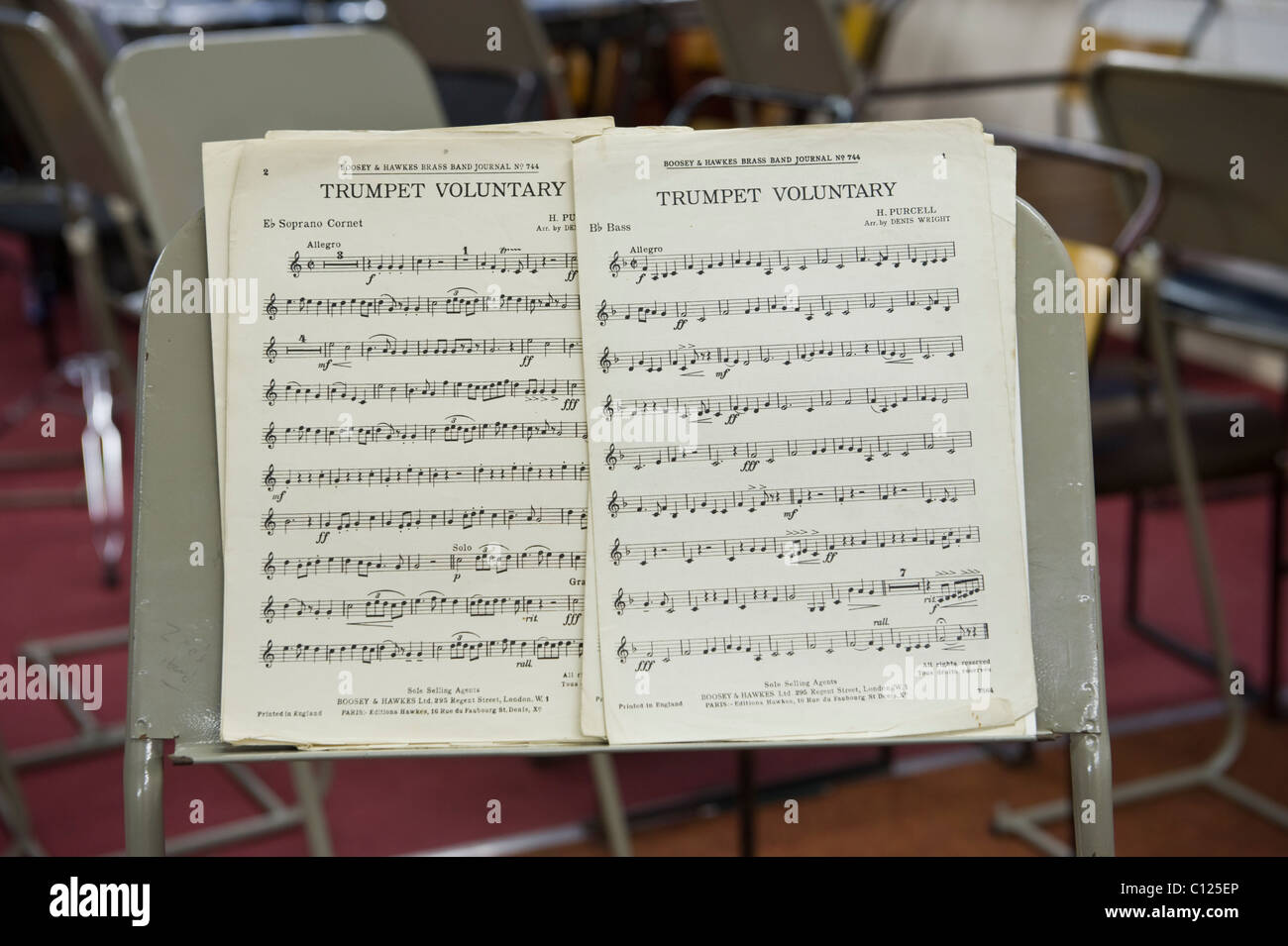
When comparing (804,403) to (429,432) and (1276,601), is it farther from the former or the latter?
(1276,601)

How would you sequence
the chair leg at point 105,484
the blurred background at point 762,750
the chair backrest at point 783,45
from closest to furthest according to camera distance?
the blurred background at point 762,750
the chair backrest at point 783,45
the chair leg at point 105,484

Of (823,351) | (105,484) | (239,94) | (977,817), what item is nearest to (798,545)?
(823,351)

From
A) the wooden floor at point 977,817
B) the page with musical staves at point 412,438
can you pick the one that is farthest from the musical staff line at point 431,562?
the wooden floor at point 977,817

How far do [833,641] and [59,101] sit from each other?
2.11 metres

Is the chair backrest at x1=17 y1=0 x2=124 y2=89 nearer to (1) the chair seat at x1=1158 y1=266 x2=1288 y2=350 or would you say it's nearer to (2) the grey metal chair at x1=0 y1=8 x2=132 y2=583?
(2) the grey metal chair at x1=0 y1=8 x2=132 y2=583

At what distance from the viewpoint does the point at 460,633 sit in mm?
1039

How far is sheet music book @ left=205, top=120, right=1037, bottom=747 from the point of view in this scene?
1028mm

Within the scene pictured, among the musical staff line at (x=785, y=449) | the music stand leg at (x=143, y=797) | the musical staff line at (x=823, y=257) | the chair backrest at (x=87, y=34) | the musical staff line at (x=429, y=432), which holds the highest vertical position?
the chair backrest at (x=87, y=34)

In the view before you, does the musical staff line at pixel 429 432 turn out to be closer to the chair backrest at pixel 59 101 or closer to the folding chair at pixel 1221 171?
the folding chair at pixel 1221 171

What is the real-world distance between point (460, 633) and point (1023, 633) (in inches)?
16.2

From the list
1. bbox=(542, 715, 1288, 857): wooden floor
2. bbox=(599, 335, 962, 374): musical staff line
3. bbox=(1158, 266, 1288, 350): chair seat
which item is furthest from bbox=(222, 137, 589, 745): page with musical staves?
bbox=(1158, 266, 1288, 350): chair seat

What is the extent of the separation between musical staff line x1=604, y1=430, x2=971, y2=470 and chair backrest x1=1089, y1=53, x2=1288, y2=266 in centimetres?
117

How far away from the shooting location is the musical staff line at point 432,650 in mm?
1030
